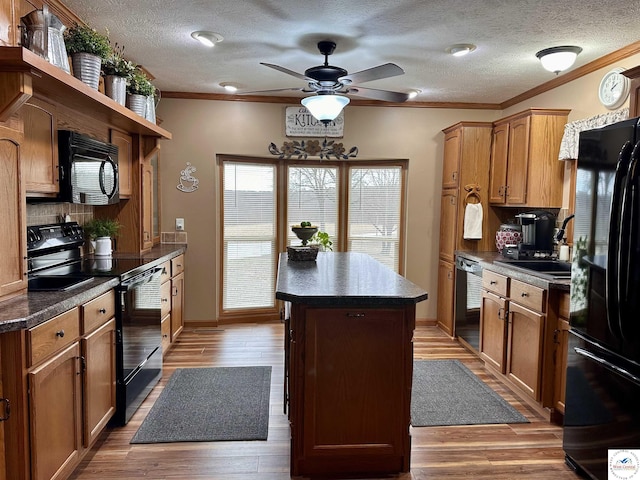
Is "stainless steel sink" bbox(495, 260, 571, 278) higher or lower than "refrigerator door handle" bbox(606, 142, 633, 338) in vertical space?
lower

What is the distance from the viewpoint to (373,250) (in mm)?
5438

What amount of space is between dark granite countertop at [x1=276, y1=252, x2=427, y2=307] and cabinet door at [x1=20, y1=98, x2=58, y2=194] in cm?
141

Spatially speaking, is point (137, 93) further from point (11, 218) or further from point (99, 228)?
point (11, 218)

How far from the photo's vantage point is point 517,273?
10.8 ft

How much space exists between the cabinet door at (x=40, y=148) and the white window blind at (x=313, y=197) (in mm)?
2892

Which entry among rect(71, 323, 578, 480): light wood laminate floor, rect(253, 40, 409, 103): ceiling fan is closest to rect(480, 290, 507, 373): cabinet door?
rect(71, 323, 578, 480): light wood laminate floor

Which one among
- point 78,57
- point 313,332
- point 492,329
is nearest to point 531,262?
point 492,329

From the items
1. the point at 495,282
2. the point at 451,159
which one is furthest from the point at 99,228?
the point at 451,159

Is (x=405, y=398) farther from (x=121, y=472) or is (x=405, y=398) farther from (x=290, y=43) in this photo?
(x=290, y=43)

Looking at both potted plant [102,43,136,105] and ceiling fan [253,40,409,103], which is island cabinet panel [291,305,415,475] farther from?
potted plant [102,43,136,105]

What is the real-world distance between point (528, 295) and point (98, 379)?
8.96ft

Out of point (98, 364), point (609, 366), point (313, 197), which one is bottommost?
point (98, 364)

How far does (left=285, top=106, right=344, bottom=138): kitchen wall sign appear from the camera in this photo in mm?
5027

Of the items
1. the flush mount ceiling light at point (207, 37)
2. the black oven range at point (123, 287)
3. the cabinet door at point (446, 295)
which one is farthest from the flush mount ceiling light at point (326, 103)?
the cabinet door at point (446, 295)
